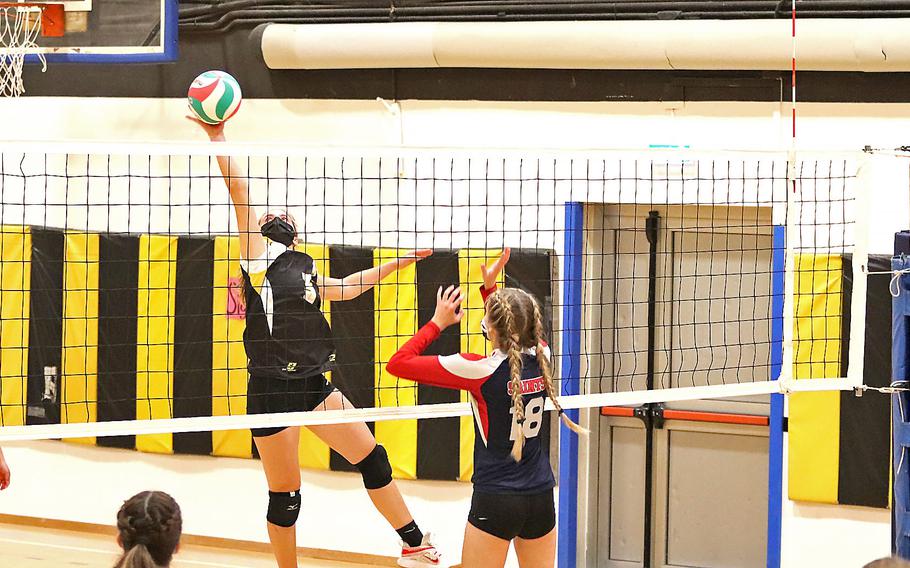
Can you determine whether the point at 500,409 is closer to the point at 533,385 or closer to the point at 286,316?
the point at 533,385

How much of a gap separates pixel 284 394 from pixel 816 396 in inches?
110

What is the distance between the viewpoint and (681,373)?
6777mm

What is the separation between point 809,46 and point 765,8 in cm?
37

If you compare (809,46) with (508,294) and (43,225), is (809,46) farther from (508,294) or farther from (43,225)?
(43,225)

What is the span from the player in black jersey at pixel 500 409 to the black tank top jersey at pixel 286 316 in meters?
0.96

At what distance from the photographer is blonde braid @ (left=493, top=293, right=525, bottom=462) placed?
4258mm

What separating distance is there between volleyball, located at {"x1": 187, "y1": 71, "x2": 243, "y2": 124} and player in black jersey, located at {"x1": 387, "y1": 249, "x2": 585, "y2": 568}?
5.01 feet

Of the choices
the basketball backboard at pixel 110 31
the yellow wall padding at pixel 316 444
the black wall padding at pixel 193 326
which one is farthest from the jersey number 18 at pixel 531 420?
the black wall padding at pixel 193 326

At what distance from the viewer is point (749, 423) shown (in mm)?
6613

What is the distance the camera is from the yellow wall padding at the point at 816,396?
20.4 feet

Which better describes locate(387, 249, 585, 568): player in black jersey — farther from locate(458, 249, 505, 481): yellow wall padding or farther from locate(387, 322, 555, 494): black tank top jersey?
locate(458, 249, 505, 481): yellow wall padding

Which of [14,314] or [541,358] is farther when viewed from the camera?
[14,314]

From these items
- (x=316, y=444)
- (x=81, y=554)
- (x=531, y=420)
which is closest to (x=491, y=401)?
(x=531, y=420)

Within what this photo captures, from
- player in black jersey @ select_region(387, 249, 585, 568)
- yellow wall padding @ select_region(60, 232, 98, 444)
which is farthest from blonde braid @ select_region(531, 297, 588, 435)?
yellow wall padding @ select_region(60, 232, 98, 444)
